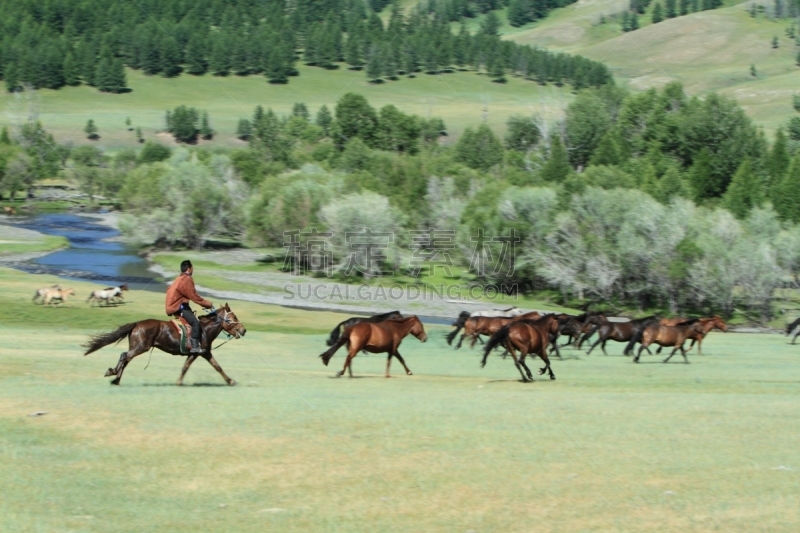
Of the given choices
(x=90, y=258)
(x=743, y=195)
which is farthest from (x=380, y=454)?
(x=743, y=195)

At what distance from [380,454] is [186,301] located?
7.71 m

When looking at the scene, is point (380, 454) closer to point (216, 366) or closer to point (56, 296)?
point (216, 366)

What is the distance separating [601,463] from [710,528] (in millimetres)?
3140

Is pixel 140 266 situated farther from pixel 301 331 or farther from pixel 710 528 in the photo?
pixel 710 528

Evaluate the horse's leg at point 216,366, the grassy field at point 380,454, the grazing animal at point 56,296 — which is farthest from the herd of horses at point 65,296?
the horse's leg at point 216,366

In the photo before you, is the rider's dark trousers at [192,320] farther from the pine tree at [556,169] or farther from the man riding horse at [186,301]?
the pine tree at [556,169]

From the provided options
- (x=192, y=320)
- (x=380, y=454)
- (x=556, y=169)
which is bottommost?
(x=380, y=454)

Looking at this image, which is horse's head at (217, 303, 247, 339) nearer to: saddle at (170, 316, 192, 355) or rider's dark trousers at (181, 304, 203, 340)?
rider's dark trousers at (181, 304, 203, 340)

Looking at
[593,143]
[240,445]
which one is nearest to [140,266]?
[240,445]

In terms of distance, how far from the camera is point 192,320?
21.5 m

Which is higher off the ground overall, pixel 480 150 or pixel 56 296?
pixel 480 150

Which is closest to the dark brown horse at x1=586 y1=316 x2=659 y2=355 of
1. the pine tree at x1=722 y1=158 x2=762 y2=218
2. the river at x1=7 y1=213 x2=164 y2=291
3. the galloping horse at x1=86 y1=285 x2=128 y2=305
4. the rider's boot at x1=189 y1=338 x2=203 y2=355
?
the rider's boot at x1=189 y1=338 x2=203 y2=355

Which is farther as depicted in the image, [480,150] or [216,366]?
[480,150]

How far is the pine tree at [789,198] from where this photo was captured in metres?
94.0
